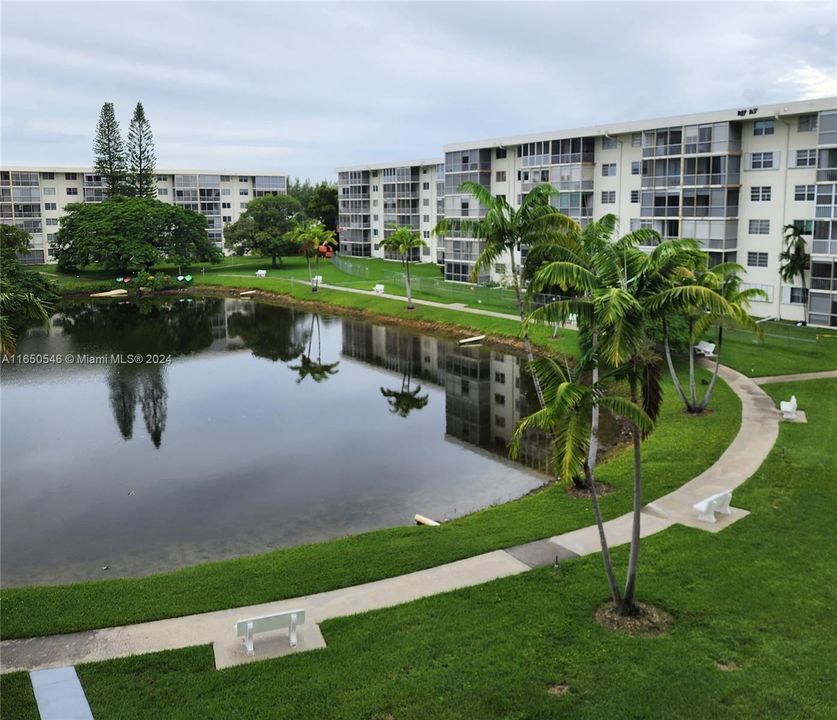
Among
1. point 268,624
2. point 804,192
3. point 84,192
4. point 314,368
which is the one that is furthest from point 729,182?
point 84,192

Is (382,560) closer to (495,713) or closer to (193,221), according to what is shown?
(495,713)

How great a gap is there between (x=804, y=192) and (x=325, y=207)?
79415mm

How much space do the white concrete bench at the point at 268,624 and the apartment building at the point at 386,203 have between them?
253 ft

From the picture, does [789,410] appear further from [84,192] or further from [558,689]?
[84,192]

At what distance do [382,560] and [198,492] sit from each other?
972cm

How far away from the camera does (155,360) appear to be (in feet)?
156

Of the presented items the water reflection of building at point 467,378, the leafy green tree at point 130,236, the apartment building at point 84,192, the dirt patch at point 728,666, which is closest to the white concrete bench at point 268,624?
the dirt patch at point 728,666

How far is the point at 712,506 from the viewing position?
20375mm

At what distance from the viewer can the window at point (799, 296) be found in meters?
48.9

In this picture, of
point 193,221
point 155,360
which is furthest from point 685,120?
point 193,221

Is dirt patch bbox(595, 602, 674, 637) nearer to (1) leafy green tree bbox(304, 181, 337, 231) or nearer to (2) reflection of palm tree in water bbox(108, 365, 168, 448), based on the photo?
(2) reflection of palm tree in water bbox(108, 365, 168, 448)

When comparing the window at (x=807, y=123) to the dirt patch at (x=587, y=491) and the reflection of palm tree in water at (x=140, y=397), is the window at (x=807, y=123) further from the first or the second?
the reflection of palm tree in water at (x=140, y=397)

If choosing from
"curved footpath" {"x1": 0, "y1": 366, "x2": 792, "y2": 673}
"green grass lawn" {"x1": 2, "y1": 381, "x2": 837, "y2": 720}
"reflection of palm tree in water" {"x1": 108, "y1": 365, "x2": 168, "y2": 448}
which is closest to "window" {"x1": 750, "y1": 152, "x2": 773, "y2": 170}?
"curved footpath" {"x1": 0, "y1": 366, "x2": 792, "y2": 673}

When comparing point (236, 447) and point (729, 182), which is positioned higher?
point (729, 182)
